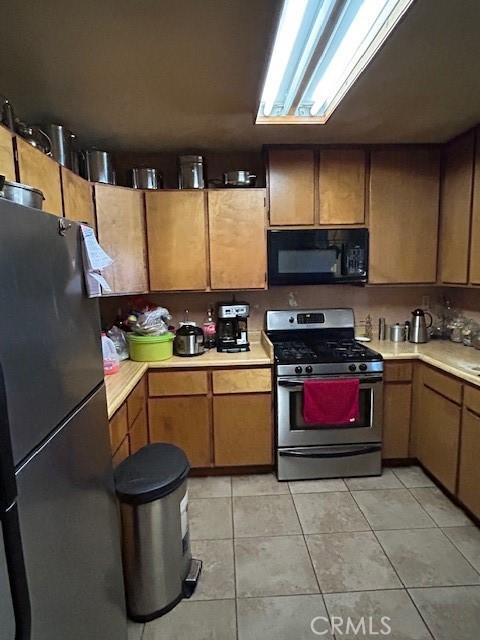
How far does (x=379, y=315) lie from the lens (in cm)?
327

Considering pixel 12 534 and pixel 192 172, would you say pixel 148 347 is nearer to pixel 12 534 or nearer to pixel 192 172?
pixel 192 172

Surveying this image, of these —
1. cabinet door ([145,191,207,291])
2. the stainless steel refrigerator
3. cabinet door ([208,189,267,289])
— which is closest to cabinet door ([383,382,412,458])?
cabinet door ([208,189,267,289])

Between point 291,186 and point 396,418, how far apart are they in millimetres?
1874

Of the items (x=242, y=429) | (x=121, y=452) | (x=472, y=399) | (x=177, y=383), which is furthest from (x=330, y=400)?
(x=121, y=452)

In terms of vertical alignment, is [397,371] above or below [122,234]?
below

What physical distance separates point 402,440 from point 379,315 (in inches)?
41.3

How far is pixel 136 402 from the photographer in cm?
232

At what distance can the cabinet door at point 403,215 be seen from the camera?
280cm

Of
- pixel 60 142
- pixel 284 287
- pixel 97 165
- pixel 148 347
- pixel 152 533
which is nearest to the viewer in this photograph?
pixel 152 533

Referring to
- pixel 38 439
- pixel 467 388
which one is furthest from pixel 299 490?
pixel 38 439

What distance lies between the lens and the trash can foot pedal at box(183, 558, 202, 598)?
174 centimetres

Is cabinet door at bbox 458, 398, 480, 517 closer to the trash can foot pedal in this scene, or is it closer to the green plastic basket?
the trash can foot pedal

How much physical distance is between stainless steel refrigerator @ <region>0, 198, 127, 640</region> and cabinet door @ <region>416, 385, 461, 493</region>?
205 cm

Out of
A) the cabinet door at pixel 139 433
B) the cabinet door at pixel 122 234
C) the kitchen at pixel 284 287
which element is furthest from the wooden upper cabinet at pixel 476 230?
the cabinet door at pixel 139 433
